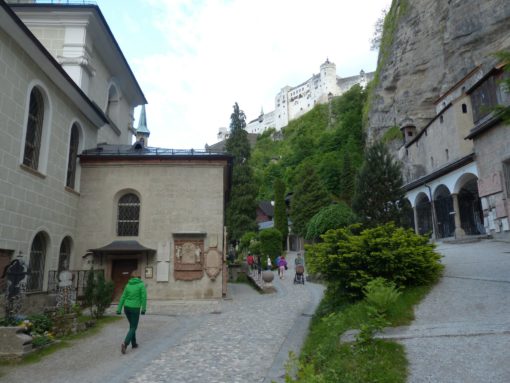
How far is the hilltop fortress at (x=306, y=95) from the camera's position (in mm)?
117500

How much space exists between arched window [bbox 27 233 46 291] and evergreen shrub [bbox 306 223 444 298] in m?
9.69

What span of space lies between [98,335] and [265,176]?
81.1 metres

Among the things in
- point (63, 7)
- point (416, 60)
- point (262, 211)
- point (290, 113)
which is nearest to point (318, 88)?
point (290, 113)

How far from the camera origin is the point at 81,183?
56.2 feet

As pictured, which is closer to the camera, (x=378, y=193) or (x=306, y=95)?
(x=378, y=193)

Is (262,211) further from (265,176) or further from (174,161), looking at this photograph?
(174,161)

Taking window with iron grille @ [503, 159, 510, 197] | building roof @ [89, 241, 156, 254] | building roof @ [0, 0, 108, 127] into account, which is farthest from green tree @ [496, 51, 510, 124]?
building roof @ [89, 241, 156, 254]

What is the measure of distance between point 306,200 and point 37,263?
117ft

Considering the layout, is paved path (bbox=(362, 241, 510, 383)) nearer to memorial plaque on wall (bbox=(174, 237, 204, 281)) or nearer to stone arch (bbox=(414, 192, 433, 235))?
memorial plaque on wall (bbox=(174, 237, 204, 281))

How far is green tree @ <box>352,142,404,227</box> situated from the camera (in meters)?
16.0

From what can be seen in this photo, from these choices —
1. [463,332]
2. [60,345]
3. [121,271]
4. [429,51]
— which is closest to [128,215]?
[121,271]

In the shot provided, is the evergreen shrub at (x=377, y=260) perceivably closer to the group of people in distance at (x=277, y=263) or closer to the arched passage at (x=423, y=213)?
the group of people in distance at (x=277, y=263)

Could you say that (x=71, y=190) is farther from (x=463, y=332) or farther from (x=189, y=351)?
(x=463, y=332)

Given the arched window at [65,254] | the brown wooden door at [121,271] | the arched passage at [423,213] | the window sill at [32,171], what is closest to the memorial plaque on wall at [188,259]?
the brown wooden door at [121,271]
